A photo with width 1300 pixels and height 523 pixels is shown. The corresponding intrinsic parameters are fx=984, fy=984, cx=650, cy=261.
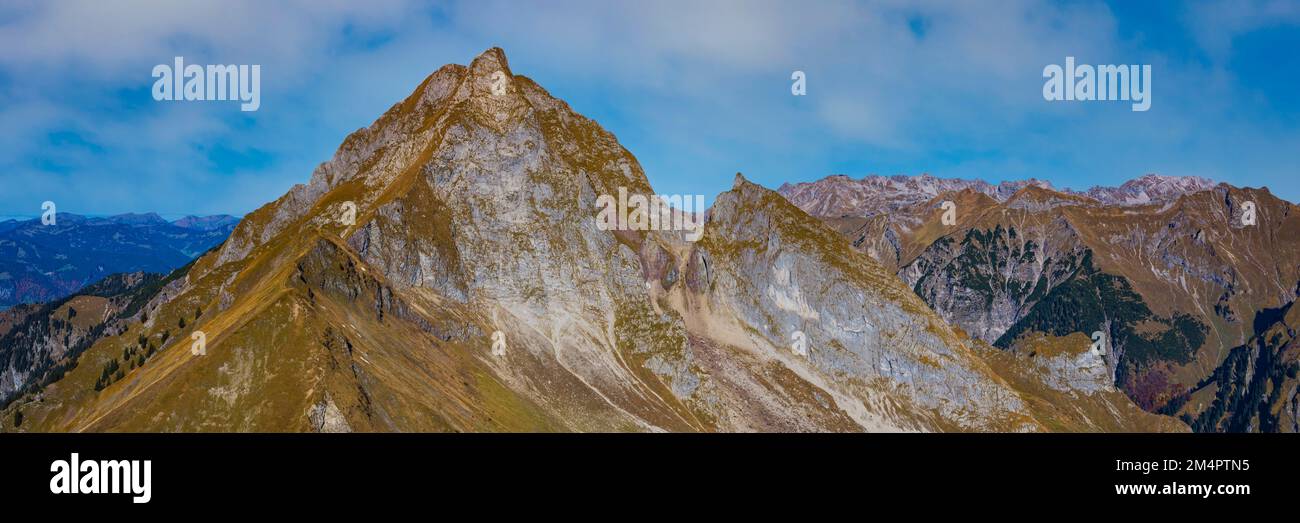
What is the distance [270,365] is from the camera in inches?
7096
